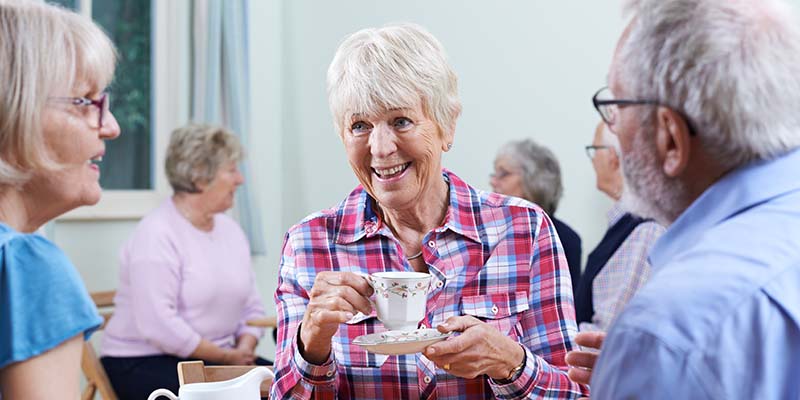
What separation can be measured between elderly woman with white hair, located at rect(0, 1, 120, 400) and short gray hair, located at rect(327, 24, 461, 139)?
1.72 ft

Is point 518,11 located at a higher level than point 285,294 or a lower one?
higher

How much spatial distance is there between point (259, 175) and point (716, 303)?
414cm

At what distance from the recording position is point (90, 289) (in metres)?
3.93

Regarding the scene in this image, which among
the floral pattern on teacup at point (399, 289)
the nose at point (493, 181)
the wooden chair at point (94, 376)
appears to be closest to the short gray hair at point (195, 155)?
the wooden chair at point (94, 376)

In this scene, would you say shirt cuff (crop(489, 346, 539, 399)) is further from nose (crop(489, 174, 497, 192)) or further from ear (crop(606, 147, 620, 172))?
nose (crop(489, 174, 497, 192))

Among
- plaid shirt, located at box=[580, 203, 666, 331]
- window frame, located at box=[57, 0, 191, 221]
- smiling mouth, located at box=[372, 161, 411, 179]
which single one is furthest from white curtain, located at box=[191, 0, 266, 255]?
smiling mouth, located at box=[372, 161, 411, 179]

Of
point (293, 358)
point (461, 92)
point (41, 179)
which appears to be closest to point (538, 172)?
point (461, 92)

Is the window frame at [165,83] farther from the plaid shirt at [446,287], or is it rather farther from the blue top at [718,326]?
the blue top at [718,326]

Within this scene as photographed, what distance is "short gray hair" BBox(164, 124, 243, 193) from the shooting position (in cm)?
363

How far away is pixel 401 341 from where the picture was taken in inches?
53.9

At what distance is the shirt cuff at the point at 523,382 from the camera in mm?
1514

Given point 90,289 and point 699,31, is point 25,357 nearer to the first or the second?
point 699,31

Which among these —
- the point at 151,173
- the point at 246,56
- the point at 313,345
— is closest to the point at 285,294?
the point at 313,345

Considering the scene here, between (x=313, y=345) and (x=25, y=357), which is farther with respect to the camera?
(x=313, y=345)
